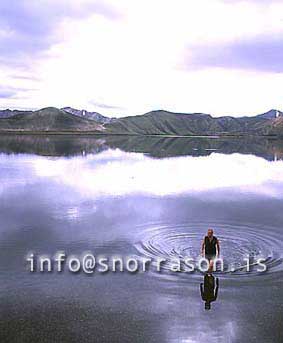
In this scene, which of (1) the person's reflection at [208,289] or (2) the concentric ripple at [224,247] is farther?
(2) the concentric ripple at [224,247]

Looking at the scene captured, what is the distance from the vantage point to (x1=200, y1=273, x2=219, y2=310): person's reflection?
15.4 metres

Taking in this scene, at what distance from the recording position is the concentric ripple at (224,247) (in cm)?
1813

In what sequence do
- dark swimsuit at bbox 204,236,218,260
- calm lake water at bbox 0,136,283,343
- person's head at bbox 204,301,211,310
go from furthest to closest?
dark swimsuit at bbox 204,236,218,260 < person's head at bbox 204,301,211,310 < calm lake water at bbox 0,136,283,343

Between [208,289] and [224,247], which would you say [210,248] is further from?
[208,289]

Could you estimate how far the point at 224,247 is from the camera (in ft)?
69.1

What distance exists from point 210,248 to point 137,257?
3.29m

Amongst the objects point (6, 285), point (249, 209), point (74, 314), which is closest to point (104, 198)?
point (249, 209)

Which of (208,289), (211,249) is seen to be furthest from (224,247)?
(208,289)

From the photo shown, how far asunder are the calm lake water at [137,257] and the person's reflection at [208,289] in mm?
181

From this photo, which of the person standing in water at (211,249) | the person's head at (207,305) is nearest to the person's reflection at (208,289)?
the person's head at (207,305)

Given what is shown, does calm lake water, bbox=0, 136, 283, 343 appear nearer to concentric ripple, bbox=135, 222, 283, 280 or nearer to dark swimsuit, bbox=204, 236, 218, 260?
concentric ripple, bbox=135, 222, 283, 280

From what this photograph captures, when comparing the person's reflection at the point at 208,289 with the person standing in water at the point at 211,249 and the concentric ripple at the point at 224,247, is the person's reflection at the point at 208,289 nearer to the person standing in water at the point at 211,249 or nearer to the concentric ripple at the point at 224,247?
the concentric ripple at the point at 224,247

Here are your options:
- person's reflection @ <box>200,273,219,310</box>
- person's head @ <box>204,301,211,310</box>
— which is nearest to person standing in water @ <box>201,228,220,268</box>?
person's reflection @ <box>200,273,219,310</box>

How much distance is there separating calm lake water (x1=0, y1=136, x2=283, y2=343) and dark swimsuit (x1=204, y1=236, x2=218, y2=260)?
88 cm
